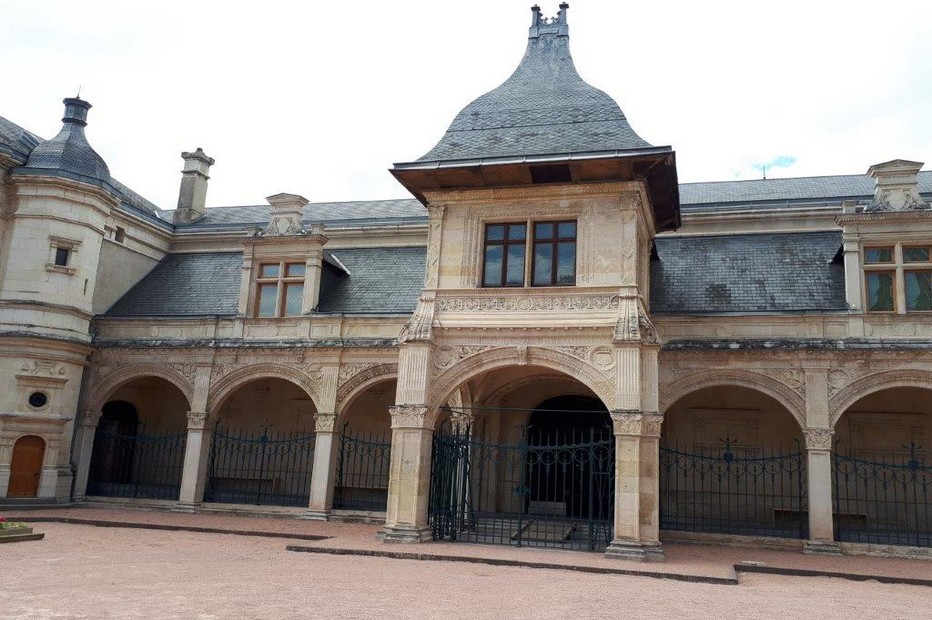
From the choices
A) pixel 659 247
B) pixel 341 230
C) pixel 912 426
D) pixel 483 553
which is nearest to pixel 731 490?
pixel 912 426

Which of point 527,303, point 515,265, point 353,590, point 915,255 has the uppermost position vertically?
point 915,255

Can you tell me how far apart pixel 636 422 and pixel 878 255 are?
7.56 meters

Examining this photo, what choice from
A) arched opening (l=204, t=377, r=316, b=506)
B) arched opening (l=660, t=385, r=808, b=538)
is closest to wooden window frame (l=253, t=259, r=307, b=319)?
arched opening (l=204, t=377, r=316, b=506)

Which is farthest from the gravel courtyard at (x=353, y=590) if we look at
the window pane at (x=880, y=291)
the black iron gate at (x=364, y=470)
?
the black iron gate at (x=364, y=470)

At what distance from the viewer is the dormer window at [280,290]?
65.3ft

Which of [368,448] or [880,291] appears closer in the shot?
[880,291]

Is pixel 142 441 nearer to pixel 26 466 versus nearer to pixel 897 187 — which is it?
pixel 26 466

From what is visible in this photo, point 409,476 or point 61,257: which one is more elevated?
point 61,257

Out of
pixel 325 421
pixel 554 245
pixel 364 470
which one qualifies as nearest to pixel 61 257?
pixel 325 421

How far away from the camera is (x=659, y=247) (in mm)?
20047

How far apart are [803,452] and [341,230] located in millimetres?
13891

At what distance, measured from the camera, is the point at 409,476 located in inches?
554

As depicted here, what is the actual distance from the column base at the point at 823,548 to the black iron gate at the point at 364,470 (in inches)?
396

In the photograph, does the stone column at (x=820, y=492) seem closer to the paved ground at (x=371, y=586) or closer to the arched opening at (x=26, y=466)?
the paved ground at (x=371, y=586)
